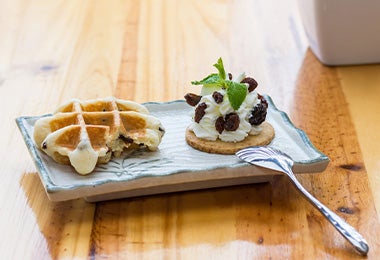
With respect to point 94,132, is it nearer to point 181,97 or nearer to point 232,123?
point 232,123

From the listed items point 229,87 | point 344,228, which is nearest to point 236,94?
point 229,87

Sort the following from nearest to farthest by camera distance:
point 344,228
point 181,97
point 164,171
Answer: point 344,228 → point 164,171 → point 181,97

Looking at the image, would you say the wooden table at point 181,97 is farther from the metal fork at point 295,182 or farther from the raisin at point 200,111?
the raisin at point 200,111

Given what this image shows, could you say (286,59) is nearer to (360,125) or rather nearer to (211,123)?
(360,125)

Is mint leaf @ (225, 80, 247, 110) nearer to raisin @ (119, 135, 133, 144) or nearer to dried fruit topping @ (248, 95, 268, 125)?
dried fruit topping @ (248, 95, 268, 125)

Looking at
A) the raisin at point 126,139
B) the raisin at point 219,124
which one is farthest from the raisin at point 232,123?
the raisin at point 126,139
